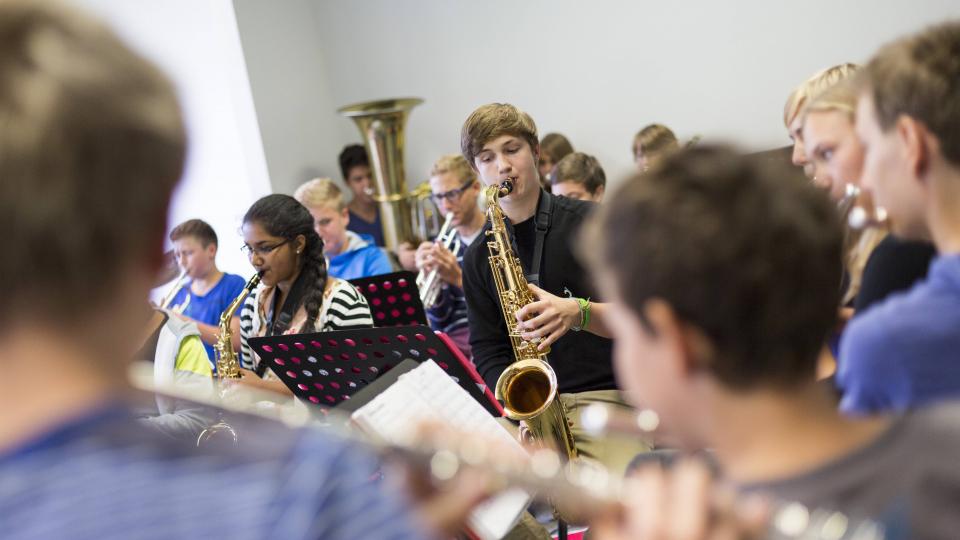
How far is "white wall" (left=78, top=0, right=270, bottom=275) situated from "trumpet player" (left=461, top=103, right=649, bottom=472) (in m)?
2.73

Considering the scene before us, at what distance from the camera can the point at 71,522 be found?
615 millimetres

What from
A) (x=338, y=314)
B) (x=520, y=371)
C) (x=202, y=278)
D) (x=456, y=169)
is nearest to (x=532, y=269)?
(x=520, y=371)

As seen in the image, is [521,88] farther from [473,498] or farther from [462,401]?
[473,498]

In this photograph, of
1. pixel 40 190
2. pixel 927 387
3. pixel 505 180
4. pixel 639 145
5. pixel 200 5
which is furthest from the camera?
pixel 200 5

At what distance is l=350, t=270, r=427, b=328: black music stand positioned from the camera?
3137mm

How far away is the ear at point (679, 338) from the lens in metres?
0.92

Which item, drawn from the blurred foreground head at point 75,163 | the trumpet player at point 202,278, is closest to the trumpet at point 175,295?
the trumpet player at point 202,278

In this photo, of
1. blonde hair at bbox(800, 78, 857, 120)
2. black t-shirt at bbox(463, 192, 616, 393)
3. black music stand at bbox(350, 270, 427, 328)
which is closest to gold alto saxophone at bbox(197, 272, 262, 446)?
black music stand at bbox(350, 270, 427, 328)

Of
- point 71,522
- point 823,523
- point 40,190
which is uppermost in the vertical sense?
point 40,190

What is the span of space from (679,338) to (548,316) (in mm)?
1594

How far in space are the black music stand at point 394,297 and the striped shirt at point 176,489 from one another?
2430mm

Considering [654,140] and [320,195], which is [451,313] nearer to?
[320,195]

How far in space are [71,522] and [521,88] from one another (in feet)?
18.3

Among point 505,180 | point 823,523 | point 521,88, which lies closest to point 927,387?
point 823,523
